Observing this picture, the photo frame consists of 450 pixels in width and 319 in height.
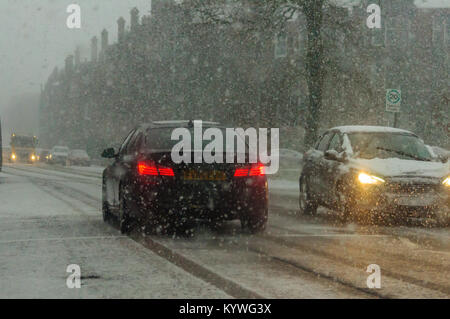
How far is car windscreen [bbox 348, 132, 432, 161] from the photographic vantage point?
13.4 metres

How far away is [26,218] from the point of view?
12.9 meters

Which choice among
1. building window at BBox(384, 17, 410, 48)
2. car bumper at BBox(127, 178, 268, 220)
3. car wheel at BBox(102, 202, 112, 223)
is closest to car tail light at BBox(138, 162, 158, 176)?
car bumper at BBox(127, 178, 268, 220)

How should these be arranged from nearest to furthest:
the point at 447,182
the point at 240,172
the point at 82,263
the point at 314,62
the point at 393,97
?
the point at 82,263, the point at 240,172, the point at 447,182, the point at 393,97, the point at 314,62

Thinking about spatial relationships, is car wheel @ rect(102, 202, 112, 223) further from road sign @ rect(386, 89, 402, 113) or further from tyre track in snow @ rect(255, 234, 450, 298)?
road sign @ rect(386, 89, 402, 113)

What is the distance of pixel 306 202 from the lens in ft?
48.9

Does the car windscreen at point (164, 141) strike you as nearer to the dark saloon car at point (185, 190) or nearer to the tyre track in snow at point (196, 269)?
the dark saloon car at point (185, 190)

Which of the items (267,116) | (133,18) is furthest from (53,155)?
(267,116)

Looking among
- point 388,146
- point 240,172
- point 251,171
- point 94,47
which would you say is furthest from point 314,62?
point 94,47

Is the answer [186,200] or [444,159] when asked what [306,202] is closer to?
[444,159]

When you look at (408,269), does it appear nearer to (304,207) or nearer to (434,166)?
(434,166)

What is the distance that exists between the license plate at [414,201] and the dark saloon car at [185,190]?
256 centimetres

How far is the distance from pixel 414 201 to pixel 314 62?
15.8 metres

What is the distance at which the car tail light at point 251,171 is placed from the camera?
1055cm

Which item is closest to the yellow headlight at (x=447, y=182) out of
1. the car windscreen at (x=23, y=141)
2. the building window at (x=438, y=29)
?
the building window at (x=438, y=29)
